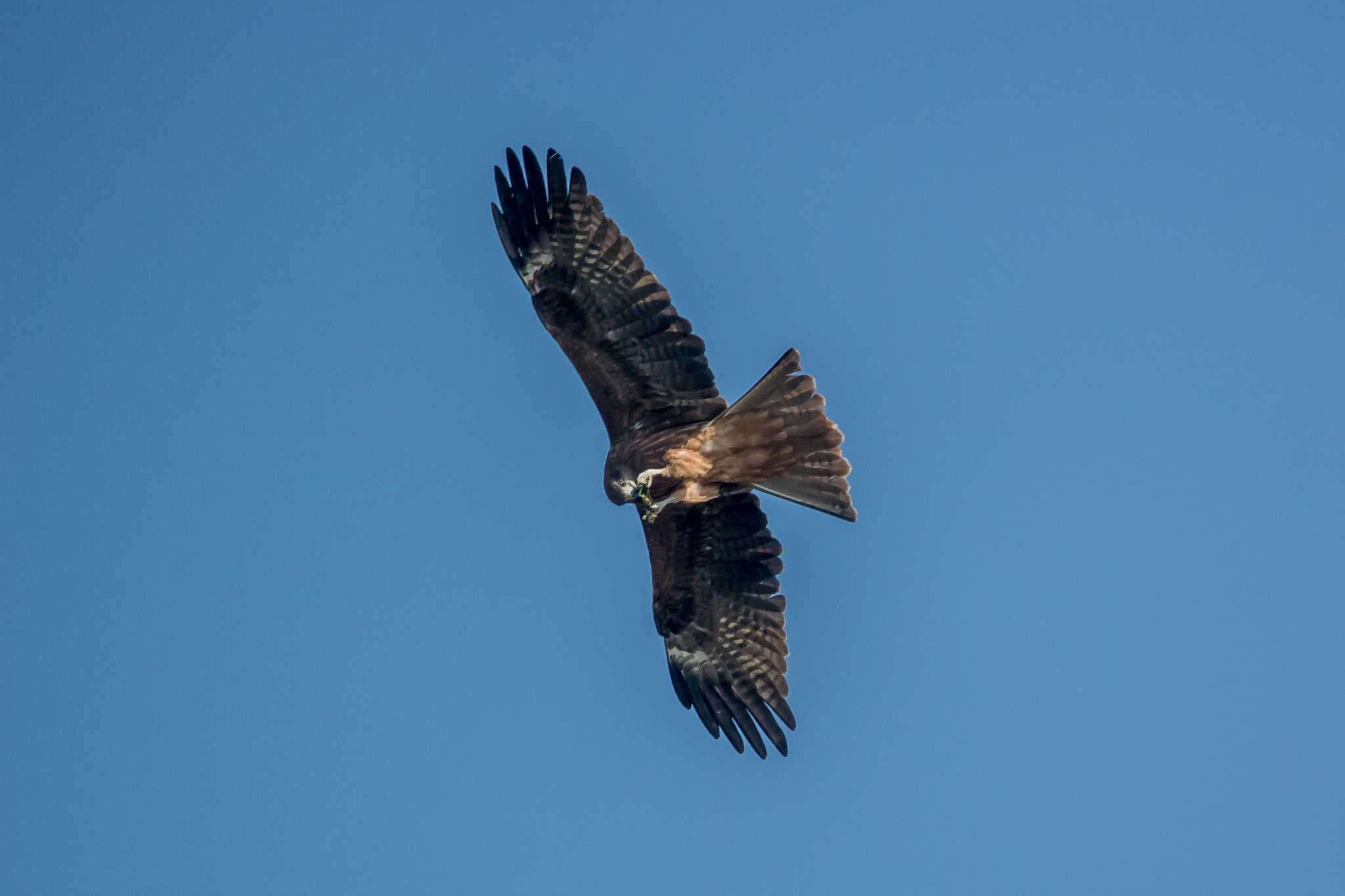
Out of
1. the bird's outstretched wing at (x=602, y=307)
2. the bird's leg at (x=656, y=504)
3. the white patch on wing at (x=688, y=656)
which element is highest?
the bird's outstretched wing at (x=602, y=307)

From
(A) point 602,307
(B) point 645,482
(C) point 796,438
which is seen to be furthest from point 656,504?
(A) point 602,307

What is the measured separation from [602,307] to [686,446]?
104cm

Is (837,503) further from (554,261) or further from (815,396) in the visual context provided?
(554,261)

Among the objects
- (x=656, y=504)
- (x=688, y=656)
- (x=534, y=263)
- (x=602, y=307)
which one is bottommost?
(x=688, y=656)

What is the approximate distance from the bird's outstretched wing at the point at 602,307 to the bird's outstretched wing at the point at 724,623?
0.87 m

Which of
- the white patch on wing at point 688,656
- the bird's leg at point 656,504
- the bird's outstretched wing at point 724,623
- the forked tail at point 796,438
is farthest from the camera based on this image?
the white patch on wing at point 688,656

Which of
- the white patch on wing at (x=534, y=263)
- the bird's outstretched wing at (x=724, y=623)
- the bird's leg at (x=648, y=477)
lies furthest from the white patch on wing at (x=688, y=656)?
the white patch on wing at (x=534, y=263)

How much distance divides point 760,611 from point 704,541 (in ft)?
2.00

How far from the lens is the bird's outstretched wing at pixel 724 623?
38.3 ft

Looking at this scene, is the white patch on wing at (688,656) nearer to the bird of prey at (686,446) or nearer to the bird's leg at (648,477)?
the bird of prey at (686,446)

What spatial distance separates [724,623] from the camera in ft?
39.0

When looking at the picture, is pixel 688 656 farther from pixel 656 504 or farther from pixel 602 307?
pixel 602 307

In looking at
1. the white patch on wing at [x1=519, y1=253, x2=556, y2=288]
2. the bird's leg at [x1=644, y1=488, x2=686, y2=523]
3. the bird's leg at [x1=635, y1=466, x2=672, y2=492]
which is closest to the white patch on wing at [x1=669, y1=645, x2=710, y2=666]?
the bird's leg at [x1=644, y1=488, x2=686, y2=523]

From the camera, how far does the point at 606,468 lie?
1105cm
